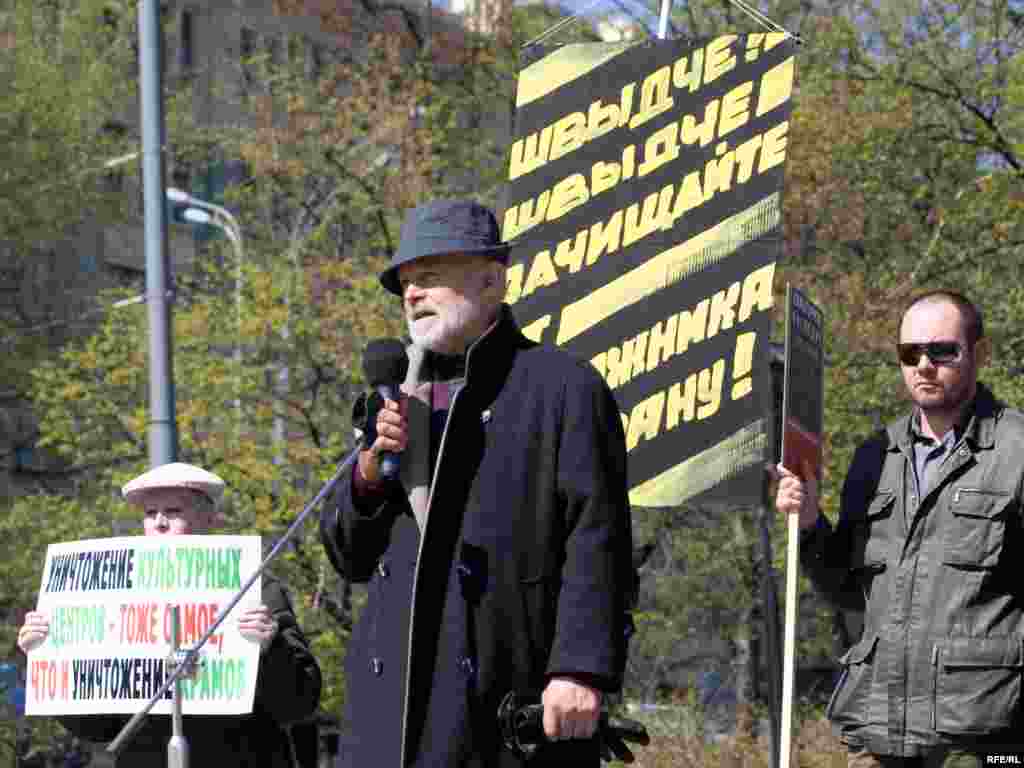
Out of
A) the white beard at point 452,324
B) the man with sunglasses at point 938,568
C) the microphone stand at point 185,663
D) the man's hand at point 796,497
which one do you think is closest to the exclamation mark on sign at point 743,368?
the man's hand at point 796,497

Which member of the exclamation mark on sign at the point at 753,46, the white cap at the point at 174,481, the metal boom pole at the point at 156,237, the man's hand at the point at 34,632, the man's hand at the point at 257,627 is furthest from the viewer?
the metal boom pole at the point at 156,237

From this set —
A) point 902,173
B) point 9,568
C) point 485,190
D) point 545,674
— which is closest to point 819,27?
point 902,173

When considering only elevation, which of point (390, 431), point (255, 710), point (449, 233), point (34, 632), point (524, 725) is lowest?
point (524, 725)

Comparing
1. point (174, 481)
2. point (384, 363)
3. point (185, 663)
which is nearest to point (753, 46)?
point (174, 481)

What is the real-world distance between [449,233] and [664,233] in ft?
11.6

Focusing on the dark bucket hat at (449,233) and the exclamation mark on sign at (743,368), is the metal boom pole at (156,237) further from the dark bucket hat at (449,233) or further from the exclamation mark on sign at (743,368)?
the dark bucket hat at (449,233)

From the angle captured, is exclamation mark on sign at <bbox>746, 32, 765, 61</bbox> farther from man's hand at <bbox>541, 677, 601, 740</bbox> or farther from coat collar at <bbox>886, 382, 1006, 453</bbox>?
man's hand at <bbox>541, 677, 601, 740</bbox>

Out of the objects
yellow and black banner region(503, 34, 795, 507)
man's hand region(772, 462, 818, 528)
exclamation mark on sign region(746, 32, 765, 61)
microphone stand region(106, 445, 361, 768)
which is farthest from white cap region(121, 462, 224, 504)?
exclamation mark on sign region(746, 32, 765, 61)

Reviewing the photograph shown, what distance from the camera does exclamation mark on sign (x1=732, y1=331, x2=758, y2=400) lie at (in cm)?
795

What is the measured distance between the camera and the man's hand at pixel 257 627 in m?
6.66

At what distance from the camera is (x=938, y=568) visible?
5641mm

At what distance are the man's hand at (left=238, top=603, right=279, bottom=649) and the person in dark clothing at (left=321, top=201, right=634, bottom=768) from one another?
1.89 m

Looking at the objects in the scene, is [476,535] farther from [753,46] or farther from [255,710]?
[753,46]

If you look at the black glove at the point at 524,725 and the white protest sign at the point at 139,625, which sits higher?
the white protest sign at the point at 139,625
